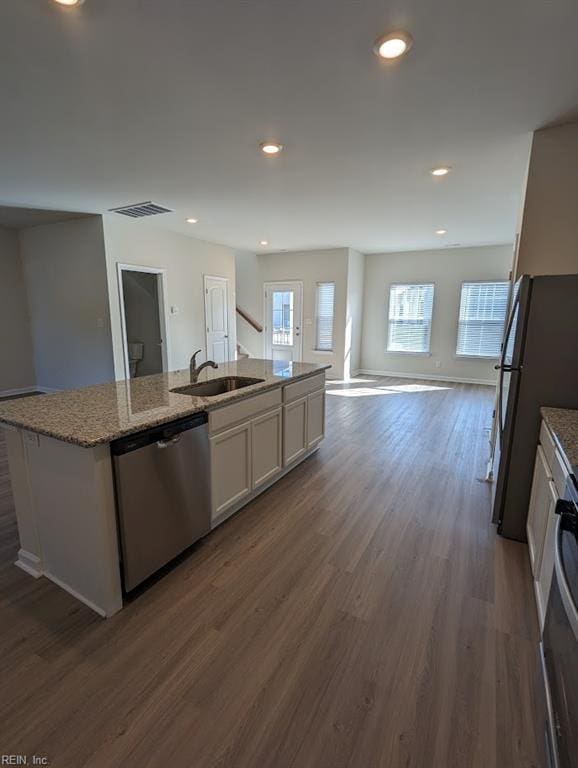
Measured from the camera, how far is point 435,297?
24.2 ft

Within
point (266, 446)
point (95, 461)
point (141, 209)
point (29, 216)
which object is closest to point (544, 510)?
point (266, 446)

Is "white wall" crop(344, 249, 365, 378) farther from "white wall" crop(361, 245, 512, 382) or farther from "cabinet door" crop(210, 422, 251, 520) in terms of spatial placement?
"cabinet door" crop(210, 422, 251, 520)

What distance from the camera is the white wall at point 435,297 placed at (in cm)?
693

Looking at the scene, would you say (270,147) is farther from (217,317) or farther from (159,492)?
(217,317)

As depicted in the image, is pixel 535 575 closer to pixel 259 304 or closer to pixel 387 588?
pixel 387 588

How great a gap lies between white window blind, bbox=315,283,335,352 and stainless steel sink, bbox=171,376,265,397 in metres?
4.87

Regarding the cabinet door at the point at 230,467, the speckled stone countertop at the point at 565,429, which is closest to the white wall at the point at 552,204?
the speckled stone countertop at the point at 565,429

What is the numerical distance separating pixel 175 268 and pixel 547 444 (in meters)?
5.63

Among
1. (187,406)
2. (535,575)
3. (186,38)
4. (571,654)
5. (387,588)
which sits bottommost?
(387,588)

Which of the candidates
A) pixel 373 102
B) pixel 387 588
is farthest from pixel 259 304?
pixel 387 588

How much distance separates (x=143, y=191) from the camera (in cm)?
390

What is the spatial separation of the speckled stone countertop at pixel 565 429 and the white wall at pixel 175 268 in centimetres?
507

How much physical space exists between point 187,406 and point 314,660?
134cm

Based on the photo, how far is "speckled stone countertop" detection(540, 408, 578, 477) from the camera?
146 cm
